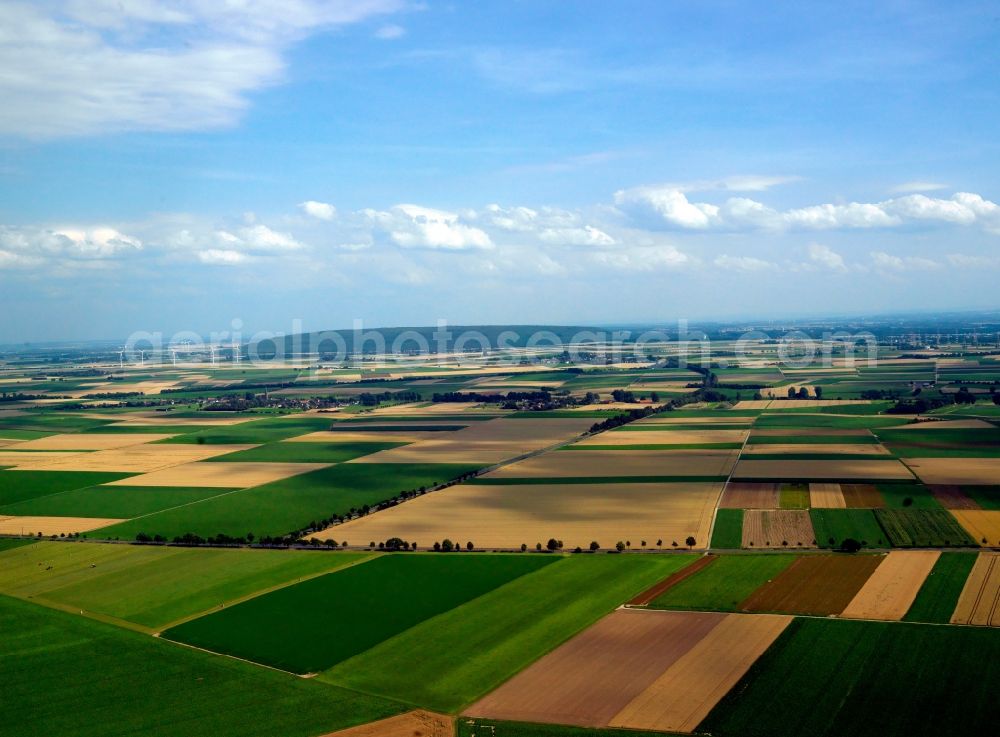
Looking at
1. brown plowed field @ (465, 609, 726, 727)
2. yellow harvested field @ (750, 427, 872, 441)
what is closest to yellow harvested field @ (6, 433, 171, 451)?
yellow harvested field @ (750, 427, 872, 441)

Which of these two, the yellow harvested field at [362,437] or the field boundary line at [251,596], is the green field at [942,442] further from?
the field boundary line at [251,596]

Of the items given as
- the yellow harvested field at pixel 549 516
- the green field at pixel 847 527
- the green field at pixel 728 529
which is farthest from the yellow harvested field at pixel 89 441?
the green field at pixel 847 527

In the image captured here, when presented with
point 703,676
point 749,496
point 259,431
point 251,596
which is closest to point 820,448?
point 749,496

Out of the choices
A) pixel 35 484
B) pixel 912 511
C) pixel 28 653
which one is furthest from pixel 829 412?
pixel 28 653

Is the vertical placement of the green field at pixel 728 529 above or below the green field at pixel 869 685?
above

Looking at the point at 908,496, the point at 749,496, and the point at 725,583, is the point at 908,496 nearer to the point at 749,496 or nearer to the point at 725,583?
the point at 749,496

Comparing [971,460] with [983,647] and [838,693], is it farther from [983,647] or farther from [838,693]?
[838,693]

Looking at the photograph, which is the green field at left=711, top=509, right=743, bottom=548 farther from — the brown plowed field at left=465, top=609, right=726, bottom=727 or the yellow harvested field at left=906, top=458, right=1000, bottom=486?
the yellow harvested field at left=906, top=458, right=1000, bottom=486

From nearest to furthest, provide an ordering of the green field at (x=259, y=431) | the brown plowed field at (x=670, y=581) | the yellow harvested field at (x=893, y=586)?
the yellow harvested field at (x=893, y=586)
the brown plowed field at (x=670, y=581)
the green field at (x=259, y=431)
